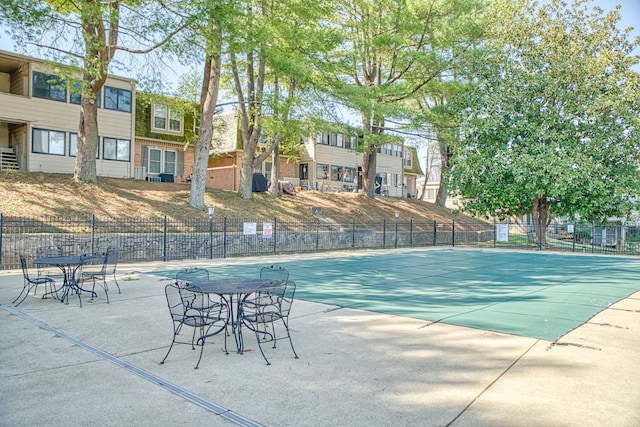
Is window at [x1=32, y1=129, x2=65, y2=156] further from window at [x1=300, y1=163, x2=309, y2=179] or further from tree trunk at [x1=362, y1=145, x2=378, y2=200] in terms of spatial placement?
tree trunk at [x1=362, y1=145, x2=378, y2=200]

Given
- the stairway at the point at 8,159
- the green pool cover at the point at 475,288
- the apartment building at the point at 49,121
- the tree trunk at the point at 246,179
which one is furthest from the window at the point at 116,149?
the green pool cover at the point at 475,288

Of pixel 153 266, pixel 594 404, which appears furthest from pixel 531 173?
pixel 594 404

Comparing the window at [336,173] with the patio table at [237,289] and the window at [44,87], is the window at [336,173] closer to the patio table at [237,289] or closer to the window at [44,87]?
the window at [44,87]

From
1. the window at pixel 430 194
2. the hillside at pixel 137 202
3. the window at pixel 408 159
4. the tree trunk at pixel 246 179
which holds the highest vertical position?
the window at pixel 408 159

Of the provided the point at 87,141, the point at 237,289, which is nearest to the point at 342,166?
the point at 87,141

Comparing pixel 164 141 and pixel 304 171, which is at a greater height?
pixel 164 141

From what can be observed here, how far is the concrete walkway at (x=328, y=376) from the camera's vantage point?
13.3 ft

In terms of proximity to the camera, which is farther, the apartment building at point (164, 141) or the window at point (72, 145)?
the apartment building at point (164, 141)

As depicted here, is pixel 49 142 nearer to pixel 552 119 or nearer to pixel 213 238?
pixel 213 238

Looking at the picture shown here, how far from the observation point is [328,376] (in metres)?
5.05

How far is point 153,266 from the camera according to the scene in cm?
1534

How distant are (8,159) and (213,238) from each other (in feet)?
45.8

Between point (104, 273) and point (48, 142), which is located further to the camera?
point (48, 142)

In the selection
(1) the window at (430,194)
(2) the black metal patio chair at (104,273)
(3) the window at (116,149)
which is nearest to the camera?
(2) the black metal patio chair at (104,273)
